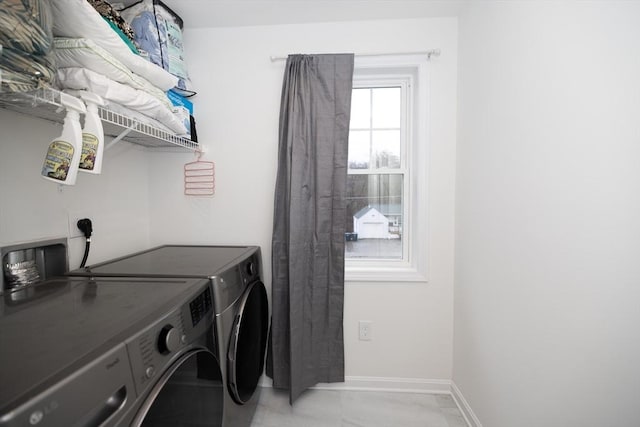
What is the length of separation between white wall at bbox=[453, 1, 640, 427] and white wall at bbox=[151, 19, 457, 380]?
247 mm

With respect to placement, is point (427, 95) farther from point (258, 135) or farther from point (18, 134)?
point (18, 134)

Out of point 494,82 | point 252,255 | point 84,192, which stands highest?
point 494,82

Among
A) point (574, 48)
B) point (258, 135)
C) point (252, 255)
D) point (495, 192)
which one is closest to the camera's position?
point (574, 48)

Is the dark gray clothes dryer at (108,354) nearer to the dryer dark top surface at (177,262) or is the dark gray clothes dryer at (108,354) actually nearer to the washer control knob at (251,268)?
the dryer dark top surface at (177,262)

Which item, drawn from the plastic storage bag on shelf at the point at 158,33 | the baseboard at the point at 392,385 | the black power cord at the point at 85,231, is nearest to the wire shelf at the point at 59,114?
the plastic storage bag on shelf at the point at 158,33

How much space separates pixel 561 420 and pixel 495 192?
89 centimetres

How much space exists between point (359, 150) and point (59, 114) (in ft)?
5.07

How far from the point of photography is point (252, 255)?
1.48 m

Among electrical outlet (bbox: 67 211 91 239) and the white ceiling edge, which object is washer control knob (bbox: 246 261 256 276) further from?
the white ceiling edge

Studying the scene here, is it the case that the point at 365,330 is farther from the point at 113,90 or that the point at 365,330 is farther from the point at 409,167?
the point at 113,90

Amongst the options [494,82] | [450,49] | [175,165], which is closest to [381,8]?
[450,49]

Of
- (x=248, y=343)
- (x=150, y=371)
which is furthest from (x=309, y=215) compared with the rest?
(x=150, y=371)

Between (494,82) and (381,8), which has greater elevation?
(381,8)

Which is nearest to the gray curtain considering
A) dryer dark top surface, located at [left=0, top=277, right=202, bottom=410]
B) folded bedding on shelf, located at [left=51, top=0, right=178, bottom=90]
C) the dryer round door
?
the dryer round door
